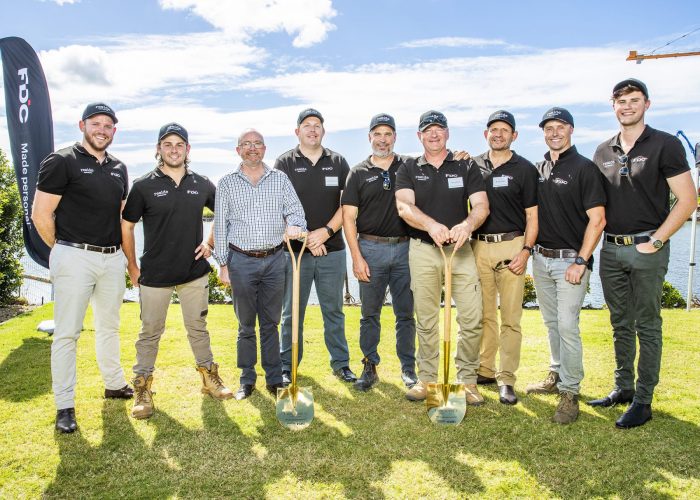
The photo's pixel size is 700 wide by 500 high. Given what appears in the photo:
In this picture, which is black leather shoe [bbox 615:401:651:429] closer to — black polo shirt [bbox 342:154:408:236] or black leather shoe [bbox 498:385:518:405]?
black leather shoe [bbox 498:385:518:405]

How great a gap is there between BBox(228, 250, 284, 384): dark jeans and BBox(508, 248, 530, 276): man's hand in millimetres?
2226

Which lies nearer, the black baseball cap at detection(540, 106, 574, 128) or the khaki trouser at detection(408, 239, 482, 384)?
the black baseball cap at detection(540, 106, 574, 128)

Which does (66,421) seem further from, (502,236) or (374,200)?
(502,236)

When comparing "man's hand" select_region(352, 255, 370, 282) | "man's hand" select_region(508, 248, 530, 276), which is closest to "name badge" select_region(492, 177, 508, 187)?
"man's hand" select_region(508, 248, 530, 276)

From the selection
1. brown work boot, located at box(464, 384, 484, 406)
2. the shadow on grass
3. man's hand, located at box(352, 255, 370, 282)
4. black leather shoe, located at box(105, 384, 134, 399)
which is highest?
man's hand, located at box(352, 255, 370, 282)

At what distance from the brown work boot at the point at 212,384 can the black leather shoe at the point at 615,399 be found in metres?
3.55

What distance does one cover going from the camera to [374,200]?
554cm

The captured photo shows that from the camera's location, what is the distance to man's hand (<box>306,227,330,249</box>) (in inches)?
216

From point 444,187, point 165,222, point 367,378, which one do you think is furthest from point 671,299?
point 165,222

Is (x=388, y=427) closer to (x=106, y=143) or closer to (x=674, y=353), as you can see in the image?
(x=106, y=143)

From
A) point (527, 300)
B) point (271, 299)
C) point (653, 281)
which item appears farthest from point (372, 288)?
point (527, 300)

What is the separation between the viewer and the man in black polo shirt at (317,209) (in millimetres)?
5758

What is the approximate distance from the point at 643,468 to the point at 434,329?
2033 millimetres

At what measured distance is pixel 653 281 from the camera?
182 inches
